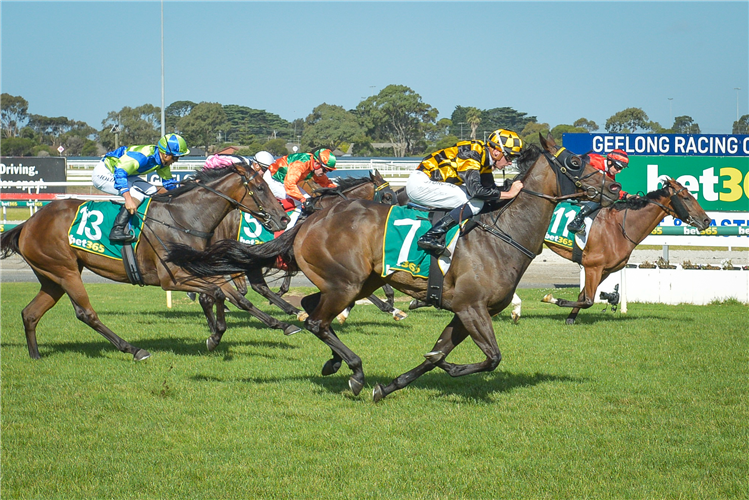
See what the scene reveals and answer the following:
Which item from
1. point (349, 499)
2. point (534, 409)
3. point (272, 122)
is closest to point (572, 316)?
point (534, 409)

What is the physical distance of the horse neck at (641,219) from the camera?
9.53 meters

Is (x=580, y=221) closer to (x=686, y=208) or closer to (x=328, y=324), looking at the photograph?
(x=686, y=208)

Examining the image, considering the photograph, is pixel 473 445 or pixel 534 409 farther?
pixel 534 409

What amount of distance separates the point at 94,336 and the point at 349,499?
5550 mm

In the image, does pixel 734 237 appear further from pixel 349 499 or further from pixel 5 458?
pixel 5 458

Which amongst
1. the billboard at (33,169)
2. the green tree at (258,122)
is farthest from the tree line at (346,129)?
the billboard at (33,169)

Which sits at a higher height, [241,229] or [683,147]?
[683,147]

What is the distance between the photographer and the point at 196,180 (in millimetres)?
7559

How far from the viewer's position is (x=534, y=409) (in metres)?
5.37

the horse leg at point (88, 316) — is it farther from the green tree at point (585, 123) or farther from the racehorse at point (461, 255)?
the green tree at point (585, 123)

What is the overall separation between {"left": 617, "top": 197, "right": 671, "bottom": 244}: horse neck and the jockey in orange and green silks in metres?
3.75

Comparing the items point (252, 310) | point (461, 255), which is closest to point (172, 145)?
point (252, 310)

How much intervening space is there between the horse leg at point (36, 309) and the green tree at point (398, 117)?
5779cm

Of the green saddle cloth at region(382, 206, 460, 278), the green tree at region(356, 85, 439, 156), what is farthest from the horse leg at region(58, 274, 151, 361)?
the green tree at region(356, 85, 439, 156)
